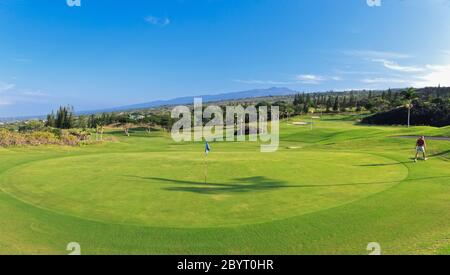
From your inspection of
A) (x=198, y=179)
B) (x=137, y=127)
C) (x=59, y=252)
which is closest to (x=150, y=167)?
(x=198, y=179)

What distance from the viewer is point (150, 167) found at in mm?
20438

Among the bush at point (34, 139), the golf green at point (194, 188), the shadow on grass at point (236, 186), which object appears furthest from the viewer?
the bush at point (34, 139)

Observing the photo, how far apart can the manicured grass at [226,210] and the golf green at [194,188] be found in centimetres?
4

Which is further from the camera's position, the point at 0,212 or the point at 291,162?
the point at 291,162

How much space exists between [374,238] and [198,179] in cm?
931

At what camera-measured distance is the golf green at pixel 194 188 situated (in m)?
11.0

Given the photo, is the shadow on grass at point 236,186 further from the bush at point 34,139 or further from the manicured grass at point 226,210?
the bush at point 34,139

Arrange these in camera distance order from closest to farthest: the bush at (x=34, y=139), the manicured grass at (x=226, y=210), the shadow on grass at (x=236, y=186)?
the manicured grass at (x=226, y=210) < the shadow on grass at (x=236, y=186) < the bush at (x=34, y=139)

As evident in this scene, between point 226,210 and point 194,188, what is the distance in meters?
3.51

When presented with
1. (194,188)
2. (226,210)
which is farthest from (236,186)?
(226,210)

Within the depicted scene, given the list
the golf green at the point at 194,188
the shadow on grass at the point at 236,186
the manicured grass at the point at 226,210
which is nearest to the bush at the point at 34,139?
the golf green at the point at 194,188
